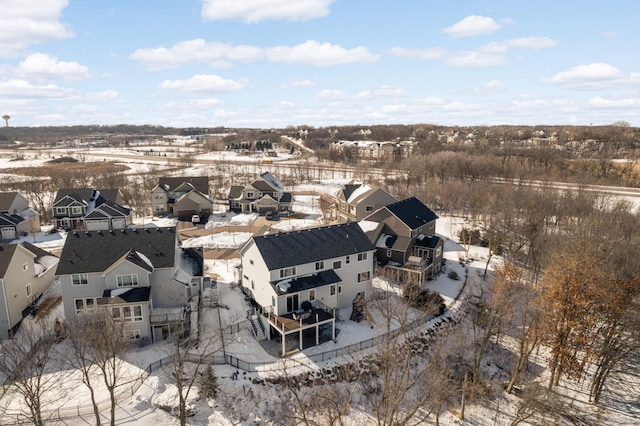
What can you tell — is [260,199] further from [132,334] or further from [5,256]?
[132,334]

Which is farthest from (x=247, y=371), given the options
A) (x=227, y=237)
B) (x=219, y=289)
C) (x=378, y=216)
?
(x=227, y=237)

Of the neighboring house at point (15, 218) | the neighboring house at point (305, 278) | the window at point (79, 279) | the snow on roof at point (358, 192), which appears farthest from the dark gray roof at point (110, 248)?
the snow on roof at point (358, 192)

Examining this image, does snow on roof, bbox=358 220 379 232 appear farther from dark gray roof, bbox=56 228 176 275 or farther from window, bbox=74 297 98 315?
window, bbox=74 297 98 315

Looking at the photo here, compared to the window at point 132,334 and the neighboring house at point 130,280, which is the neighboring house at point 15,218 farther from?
the window at point 132,334

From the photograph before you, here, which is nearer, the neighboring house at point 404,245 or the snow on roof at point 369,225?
the neighboring house at point 404,245

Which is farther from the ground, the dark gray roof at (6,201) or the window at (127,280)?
the dark gray roof at (6,201)

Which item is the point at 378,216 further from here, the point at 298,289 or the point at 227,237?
the point at 227,237
